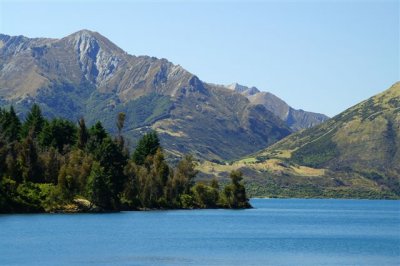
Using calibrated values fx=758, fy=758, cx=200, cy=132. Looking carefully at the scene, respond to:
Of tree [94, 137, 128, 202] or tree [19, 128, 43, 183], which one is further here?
tree [94, 137, 128, 202]

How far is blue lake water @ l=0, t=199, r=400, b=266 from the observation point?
91312mm

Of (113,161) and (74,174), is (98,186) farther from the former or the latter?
(113,161)

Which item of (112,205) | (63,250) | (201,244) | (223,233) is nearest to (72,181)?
(112,205)

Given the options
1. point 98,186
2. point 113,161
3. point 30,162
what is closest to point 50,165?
point 30,162

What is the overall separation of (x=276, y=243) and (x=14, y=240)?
4108 centimetres

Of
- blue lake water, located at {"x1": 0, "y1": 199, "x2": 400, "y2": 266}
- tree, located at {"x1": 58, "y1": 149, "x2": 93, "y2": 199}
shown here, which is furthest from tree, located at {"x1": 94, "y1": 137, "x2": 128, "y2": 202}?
blue lake water, located at {"x1": 0, "y1": 199, "x2": 400, "y2": 266}

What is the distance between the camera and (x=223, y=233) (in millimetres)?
139125

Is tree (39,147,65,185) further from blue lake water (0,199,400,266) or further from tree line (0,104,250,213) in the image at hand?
blue lake water (0,199,400,266)

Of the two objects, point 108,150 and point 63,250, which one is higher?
point 108,150

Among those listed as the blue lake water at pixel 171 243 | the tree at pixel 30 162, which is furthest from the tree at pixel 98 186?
the tree at pixel 30 162

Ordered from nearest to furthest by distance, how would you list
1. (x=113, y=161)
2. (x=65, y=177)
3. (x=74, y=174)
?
(x=65, y=177) → (x=74, y=174) → (x=113, y=161)

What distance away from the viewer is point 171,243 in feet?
378

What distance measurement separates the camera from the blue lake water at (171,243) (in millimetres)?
91312

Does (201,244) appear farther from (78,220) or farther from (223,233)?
(78,220)
